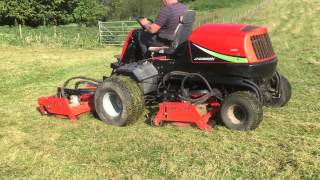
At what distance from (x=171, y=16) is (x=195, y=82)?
3.32 ft

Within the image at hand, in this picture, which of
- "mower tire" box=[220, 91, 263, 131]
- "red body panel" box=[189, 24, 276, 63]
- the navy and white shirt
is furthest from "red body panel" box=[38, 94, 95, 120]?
"mower tire" box=[220, 91, 263, 131]

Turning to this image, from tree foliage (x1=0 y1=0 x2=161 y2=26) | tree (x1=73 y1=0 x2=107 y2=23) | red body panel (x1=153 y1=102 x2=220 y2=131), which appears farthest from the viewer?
tree (x1=73 y1=0 x2=107 y2=23)

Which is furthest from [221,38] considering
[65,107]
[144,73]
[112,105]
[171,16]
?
[65,107]

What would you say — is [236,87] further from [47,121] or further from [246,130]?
[47,121]

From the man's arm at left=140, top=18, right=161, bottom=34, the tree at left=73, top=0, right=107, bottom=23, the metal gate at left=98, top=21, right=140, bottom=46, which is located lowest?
the tree at left=73, top=0, right=107, bottom=23

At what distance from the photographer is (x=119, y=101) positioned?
23.2 ft

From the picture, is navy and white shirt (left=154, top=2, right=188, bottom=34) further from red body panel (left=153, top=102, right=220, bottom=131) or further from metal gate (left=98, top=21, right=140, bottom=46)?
metal gate (left=98, top=21, right=140, bottom=46)

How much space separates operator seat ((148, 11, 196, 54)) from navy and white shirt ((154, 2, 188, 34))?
0.05 m

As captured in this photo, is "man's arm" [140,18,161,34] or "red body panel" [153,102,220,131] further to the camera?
"man's arm" [140,18,161,34]

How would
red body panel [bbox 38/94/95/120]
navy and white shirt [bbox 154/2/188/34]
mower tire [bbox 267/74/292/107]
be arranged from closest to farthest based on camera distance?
navy and white shirt [bbox 154/2/188/34], red body panel [bbox 38/94/95/120], mower tire [bbox 267/74/292/107]

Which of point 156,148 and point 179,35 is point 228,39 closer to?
point 179,35

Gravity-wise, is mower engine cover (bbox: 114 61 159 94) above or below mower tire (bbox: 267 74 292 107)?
above

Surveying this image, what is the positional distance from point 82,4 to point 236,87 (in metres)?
43.2

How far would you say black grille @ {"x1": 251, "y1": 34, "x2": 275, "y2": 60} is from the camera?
6348 millimetres
